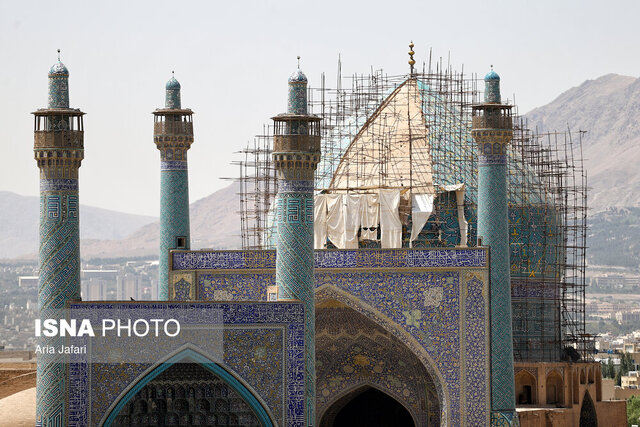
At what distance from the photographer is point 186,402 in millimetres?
18266

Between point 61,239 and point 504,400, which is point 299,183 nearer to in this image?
point 61,239

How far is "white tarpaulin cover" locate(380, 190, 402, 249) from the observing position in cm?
2236

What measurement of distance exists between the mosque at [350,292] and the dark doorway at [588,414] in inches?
1.6

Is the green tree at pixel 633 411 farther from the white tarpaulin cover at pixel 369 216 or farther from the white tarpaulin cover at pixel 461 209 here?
the white tarpaulin cover at pixel 369 216

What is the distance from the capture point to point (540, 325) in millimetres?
24656

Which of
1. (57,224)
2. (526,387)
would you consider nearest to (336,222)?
(526,387)

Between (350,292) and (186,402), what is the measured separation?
134 inches

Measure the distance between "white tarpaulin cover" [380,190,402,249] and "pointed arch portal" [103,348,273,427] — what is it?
5.08m

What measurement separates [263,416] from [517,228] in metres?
8.37

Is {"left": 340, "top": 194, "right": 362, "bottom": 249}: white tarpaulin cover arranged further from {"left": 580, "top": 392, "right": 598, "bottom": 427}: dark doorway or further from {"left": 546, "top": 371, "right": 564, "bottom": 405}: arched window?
{"left": 580, "top": 392, "right": 598, "bottom": 427}: dark doorway

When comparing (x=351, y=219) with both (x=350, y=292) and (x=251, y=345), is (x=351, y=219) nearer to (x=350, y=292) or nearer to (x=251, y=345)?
(x=350, y=292)

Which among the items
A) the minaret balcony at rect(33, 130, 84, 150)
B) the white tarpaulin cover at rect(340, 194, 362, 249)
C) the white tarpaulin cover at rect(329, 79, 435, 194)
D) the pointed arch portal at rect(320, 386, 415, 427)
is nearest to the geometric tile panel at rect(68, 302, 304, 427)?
the minaret balcony at rect(33, 130, 84, 150)

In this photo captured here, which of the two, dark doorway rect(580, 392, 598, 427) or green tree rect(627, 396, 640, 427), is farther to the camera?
green tree rect(627, 396, 640, 427)

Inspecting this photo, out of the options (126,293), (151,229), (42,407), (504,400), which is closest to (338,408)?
(504,400)
